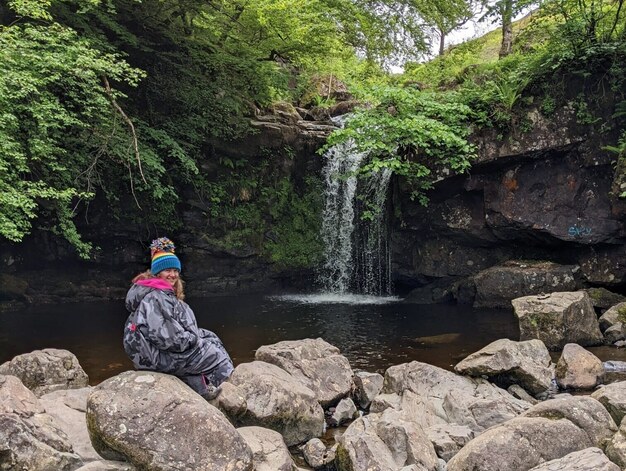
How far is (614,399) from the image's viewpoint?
6.12 metres

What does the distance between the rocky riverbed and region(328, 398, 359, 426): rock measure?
15mm

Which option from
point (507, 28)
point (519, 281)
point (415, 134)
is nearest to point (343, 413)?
point (415, 134)

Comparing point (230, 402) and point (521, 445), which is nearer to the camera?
point (521, 445)

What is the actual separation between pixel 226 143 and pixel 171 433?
522 inches

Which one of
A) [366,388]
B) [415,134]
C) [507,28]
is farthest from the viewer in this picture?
[507,28]

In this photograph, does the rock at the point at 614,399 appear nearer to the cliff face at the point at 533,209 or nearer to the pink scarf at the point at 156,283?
the pink scarf at the point at 156,283

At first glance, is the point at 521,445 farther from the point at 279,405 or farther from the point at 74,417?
the point at 74,417

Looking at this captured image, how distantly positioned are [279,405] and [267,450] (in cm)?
93

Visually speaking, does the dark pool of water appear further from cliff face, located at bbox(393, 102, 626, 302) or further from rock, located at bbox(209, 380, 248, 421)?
rock, located at bbox(209, 380, 248, 421)

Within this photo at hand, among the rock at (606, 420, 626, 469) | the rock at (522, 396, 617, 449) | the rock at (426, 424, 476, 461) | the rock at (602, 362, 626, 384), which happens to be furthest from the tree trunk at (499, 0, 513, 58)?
the rock at (606, 420, 626, 469)

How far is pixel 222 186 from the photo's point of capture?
57.4ft

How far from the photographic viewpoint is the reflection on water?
10156mm

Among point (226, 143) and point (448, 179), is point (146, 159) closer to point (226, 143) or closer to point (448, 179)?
point (226, 143)

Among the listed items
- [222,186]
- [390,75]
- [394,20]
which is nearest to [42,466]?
[222,186]
